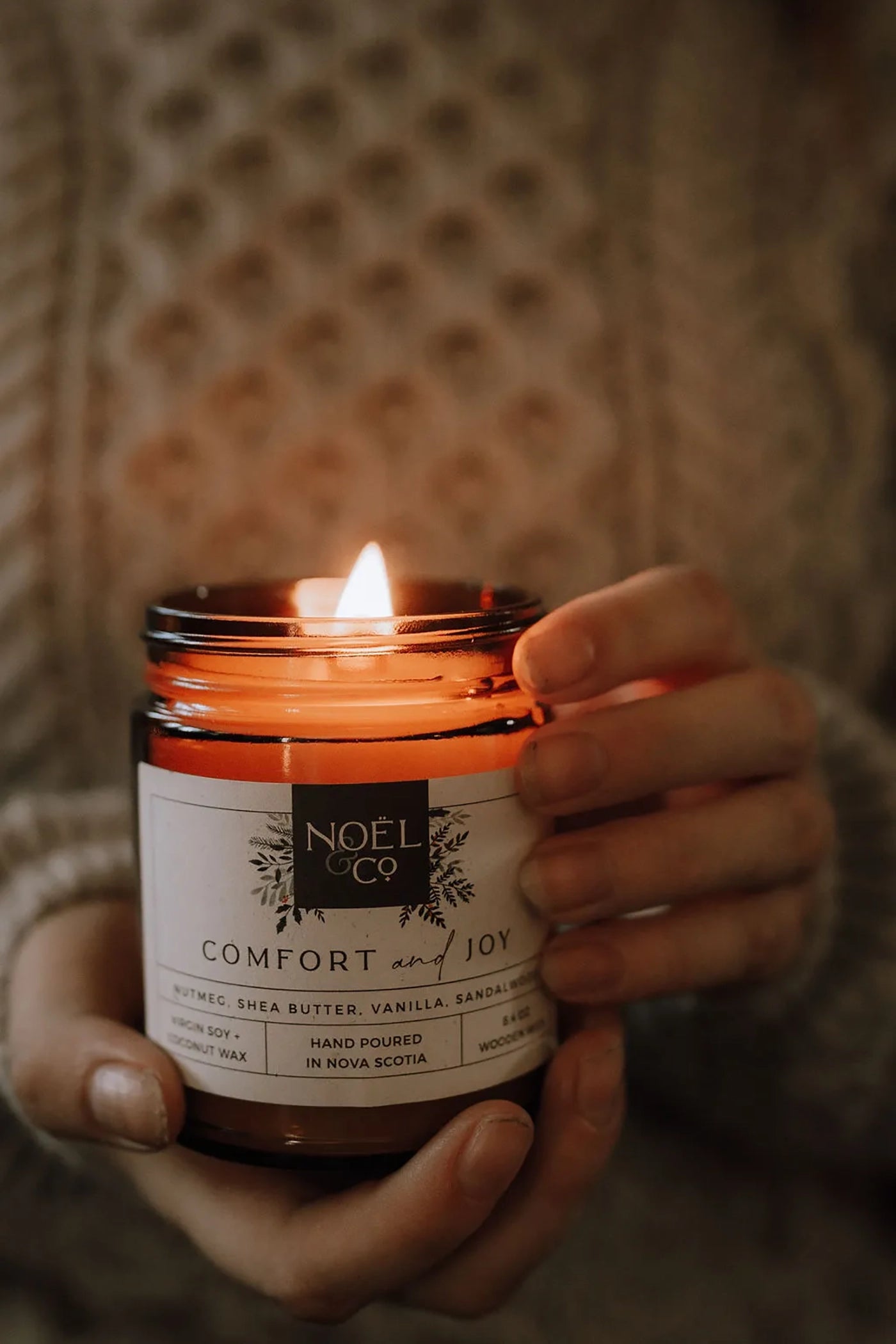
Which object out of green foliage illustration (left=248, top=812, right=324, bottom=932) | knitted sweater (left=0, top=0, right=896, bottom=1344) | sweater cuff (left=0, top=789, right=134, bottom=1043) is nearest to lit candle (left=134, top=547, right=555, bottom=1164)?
green foliage illustration (left=248, top=812, right=324, bottom=932)

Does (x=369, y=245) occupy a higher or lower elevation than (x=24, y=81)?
lower

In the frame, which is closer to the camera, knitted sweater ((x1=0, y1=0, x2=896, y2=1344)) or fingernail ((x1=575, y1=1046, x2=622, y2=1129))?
fingernail ((x1=575, y1=1046, x2=622, y2=1129))

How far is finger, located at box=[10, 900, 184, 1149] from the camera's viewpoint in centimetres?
40

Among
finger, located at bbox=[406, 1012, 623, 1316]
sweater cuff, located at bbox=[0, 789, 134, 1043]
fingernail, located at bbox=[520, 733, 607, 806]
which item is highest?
fingernail, located at bbox=[520, 733, 607, 806]

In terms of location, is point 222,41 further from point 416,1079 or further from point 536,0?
point 416,1079

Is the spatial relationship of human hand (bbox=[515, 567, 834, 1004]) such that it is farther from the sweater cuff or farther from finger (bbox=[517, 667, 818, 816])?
the sweater cuff

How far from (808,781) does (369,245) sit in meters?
0.43

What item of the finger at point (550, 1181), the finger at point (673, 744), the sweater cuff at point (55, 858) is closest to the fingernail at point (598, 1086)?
the finger at point (550, 1181)

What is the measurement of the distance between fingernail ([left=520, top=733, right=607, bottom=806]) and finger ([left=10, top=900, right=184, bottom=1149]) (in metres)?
0.17

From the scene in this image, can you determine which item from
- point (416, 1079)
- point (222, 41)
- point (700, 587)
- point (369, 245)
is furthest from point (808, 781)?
point (222, 41)

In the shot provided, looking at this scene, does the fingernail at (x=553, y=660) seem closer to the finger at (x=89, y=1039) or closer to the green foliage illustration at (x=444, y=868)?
the green foliage illustration at (x=444, y=868)

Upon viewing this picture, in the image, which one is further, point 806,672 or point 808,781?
point 806,672

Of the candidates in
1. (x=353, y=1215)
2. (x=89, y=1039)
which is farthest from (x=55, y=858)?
(x=353, y=1215)

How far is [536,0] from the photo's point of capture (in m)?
0.70
